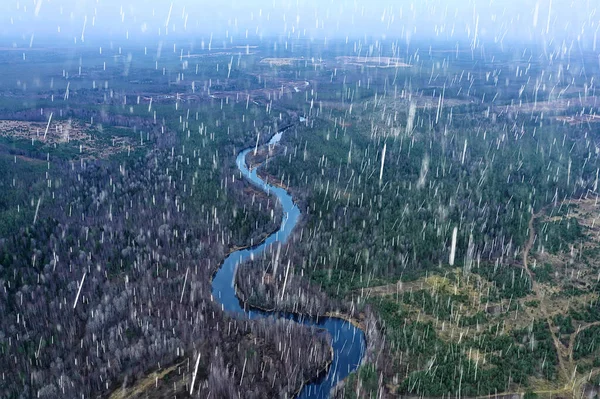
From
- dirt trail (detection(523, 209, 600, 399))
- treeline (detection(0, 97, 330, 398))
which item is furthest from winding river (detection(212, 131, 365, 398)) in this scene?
dirt trail (detection(523, 209, 600, 399))

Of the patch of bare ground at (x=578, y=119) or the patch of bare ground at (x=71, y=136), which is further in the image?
the patch of bare ground at (x=578, y=119)

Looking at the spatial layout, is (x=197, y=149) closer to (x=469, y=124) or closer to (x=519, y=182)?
(x=519, y=182)

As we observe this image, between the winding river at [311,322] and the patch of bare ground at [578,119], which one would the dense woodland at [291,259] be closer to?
the winding river at [311,322]

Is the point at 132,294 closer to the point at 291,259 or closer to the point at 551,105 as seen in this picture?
the point at 291,259

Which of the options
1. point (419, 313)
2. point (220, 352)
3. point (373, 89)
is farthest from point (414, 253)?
point (373, 89)

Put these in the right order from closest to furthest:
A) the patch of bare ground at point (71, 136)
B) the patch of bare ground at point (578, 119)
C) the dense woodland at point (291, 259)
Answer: the dense woodland at point (291, 259), the patch of bare ground at point (71, 136), the patch of bare ground at point (578, 119)

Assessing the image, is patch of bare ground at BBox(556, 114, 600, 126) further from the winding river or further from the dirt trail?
the dirt trail

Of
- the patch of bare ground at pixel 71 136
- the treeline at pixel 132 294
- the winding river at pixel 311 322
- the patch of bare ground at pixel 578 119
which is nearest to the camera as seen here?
the treeline at pixel 132 294

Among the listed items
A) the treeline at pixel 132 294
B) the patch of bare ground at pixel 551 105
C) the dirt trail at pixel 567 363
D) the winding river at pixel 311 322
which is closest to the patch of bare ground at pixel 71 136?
the treeline at pixel 132 294

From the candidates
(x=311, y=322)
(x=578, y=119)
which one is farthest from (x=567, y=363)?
(x=578, y=119)
